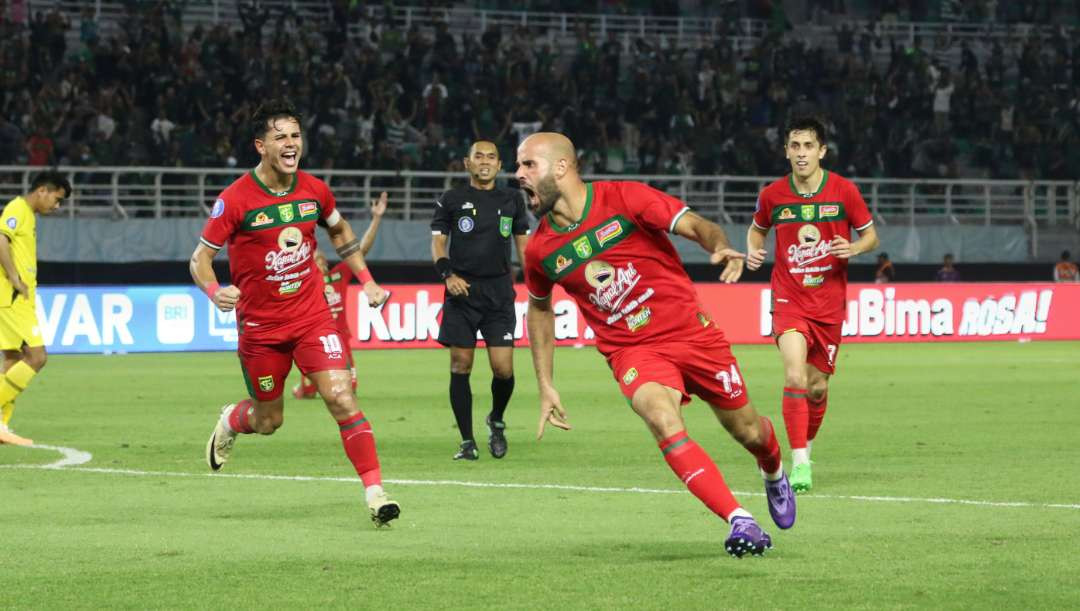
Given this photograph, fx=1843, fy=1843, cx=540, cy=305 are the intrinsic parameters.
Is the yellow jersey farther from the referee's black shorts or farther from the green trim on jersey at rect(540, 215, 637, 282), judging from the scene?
the green trim on jersey at rect(540, 215, 637, 282)

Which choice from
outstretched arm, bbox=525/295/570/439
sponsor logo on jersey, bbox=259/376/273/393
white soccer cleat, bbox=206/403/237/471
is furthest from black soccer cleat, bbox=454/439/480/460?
outstretched arm, bbox=525/295/570/439

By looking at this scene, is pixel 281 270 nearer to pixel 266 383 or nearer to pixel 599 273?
pixel 266 383

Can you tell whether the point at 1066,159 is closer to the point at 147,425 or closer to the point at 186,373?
the point at 186,373

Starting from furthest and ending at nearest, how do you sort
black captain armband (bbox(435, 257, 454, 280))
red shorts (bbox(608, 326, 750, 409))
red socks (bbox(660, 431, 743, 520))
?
1. black captain armband (bbox(435, 257, 454, 280))
2. red shorts (bbox(608, 326, 750, 409))
3. red socks (bbox(660, 431, 743, 520))

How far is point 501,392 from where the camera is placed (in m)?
14.3

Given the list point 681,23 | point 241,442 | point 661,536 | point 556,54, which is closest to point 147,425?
point 241,442

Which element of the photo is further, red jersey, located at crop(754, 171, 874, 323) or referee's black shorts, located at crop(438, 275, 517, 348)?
referee's black shorts, located at crop(438, 275, 517, 348)

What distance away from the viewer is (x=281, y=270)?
1056cm

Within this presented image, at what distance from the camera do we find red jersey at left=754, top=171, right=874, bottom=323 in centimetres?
1250

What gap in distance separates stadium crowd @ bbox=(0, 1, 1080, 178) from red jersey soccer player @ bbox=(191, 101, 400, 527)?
23.1 metres

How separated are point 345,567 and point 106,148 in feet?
87.2

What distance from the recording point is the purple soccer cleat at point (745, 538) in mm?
8172

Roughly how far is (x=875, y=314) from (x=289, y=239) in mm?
24492

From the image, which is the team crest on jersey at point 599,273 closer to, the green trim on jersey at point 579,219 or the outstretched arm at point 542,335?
the green trim on jersey at point 579,219
